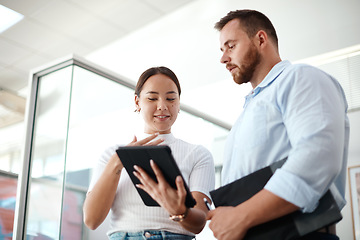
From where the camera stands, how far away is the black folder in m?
0.99

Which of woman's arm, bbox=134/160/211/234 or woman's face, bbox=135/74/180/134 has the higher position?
woman's face, bbox=135/74/180/134

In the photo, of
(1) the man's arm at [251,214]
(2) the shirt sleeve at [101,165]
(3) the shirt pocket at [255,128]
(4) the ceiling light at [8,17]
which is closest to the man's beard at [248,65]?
(3) the shirt pocket at [255,128]

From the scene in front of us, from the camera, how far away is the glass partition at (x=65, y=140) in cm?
220

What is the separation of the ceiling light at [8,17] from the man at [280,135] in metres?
3.89

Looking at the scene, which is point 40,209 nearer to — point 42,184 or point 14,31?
point 42,184

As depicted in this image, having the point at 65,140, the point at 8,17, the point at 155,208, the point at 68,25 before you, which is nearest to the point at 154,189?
the point at 155,208

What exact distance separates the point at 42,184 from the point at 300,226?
5.25ft

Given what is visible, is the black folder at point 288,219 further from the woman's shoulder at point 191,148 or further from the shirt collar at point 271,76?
the woman's shoulder at point 191,148

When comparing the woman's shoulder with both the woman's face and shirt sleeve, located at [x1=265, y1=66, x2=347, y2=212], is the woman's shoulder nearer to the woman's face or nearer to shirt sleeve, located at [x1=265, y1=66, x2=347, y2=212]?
the woman's face

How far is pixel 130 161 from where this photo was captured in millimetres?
1256

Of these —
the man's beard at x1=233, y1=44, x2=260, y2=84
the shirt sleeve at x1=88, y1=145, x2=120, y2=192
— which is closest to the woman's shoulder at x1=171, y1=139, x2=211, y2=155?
the shirt sleeve at x1=88, y1=145, x2=120, y2=192

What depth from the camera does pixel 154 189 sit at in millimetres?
1222

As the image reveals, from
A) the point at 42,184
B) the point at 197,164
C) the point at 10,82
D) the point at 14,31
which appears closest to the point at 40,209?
the point at 42,184

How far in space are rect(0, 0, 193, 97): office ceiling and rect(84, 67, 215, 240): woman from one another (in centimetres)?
306
